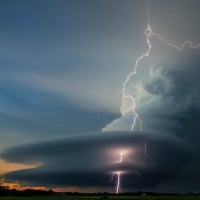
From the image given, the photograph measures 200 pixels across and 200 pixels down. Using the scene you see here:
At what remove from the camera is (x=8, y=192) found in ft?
643
